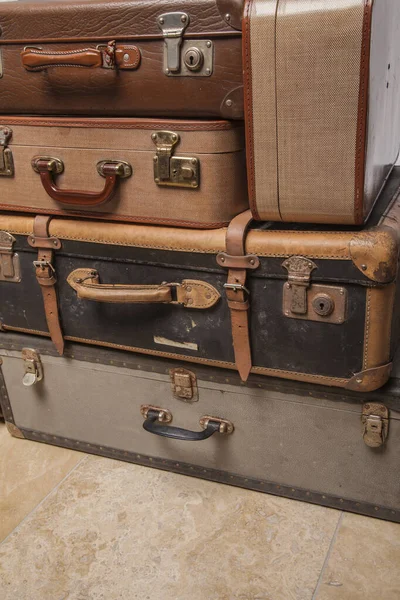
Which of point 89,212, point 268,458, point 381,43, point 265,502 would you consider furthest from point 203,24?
point 265,502

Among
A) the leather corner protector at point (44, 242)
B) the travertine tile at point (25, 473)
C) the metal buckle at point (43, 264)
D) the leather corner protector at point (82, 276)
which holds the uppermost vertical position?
the leather corner protector at point (44, 242)

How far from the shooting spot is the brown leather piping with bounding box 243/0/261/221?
1345 mm

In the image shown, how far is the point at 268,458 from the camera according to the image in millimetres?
1739

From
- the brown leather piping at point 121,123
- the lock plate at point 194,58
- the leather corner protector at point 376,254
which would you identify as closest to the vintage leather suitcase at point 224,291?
the leather corner protector at point 376,254

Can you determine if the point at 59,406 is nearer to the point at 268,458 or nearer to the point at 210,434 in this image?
the point at 210,434

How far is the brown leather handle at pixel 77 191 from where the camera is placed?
5.21 ft

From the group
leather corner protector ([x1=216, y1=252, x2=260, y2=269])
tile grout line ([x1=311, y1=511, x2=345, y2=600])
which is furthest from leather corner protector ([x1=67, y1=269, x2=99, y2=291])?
tile grout line ([x1=311, y1=511, x2=345, y2=600])

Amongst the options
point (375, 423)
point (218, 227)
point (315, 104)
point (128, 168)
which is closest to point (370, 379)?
point (375, 423)

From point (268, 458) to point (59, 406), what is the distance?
2.25ft

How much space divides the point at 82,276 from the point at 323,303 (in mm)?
671

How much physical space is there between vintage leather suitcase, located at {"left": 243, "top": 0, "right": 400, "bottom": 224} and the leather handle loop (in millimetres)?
380

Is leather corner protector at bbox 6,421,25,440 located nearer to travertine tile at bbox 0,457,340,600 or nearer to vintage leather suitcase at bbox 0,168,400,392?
travertine tile at bbox 0,457,340,600

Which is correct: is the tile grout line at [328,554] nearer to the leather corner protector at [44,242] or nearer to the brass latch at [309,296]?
the brass latch at [309,296]

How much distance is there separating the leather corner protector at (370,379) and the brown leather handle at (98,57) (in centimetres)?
91
